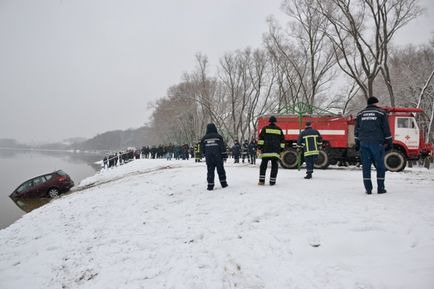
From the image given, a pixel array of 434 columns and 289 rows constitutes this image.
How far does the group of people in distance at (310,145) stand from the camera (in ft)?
22.7

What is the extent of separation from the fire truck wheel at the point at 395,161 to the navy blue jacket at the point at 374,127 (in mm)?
A: 7791

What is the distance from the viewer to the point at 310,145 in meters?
10.2

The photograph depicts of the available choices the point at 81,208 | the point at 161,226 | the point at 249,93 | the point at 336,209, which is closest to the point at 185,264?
the point at 161,226

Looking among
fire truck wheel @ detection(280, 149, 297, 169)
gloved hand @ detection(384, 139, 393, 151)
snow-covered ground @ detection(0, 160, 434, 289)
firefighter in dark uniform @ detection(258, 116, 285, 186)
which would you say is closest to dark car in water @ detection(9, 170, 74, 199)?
snow-covered ground @ detection(0, 160, 434, 289)

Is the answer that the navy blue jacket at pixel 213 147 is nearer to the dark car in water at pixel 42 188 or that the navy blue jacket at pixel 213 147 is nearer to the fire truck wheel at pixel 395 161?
the fire truck wheel at pixel 395 161

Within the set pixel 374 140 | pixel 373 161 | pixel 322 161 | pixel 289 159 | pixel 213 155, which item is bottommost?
pixel 322 161

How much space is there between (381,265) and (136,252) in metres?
4.07

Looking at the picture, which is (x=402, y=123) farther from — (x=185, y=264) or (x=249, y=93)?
(x=249, y=93)

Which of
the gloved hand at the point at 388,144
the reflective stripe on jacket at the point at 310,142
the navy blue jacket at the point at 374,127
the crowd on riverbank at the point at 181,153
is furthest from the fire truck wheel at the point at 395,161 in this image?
the crowd on riverbank at the point at 181,153

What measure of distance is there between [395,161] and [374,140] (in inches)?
324

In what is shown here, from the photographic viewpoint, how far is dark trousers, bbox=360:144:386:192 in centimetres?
681

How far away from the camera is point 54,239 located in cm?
772

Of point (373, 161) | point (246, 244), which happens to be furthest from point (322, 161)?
point (246, 244)

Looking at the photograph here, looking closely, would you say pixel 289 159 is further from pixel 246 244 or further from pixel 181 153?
pixel 181 153
